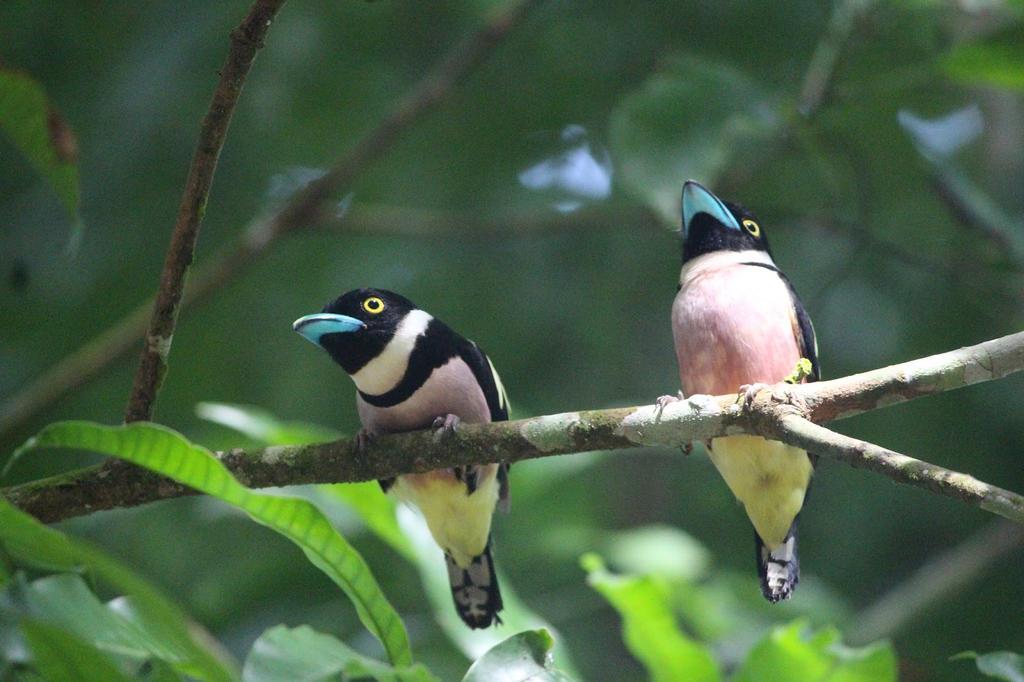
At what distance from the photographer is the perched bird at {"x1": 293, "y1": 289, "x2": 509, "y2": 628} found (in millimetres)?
3760

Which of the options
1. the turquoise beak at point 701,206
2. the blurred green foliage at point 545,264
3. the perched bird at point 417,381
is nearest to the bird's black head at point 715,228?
the turquoise beak at point 701,206

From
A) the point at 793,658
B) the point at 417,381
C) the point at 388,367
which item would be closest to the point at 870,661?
the point at 793,658

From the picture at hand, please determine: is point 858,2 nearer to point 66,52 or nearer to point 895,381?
point 895,381

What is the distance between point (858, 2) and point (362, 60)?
2927mm

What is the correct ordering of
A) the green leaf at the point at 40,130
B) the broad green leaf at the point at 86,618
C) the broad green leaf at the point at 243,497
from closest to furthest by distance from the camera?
the broad green leaf at the point at 86,618 < the broad green leaf at the point at 243,497 < the green leaf at the point at 40,130

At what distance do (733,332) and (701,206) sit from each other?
0.65 metres

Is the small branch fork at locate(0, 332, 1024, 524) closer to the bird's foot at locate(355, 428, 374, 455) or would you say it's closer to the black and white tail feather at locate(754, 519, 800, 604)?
the bird's foot at locate(355, 428, 374, 455)

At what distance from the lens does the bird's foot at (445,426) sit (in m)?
3.25

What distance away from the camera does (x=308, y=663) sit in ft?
9.52

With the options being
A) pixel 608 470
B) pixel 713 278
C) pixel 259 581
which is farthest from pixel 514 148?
pixel 713 278

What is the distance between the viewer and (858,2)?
532cm

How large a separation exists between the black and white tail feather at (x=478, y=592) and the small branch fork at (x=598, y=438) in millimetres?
1055

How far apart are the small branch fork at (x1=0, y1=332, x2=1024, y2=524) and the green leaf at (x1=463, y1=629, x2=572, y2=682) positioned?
0.47 metres

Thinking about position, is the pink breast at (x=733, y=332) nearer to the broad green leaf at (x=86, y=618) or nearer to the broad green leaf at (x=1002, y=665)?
the broad green leaf at (x=1002, y=665)
